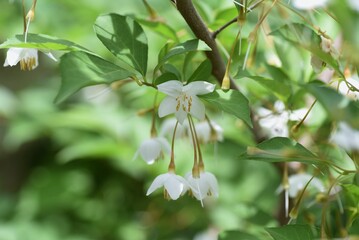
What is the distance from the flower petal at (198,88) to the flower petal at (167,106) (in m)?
0.03

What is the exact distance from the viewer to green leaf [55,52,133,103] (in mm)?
644

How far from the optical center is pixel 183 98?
751 mm

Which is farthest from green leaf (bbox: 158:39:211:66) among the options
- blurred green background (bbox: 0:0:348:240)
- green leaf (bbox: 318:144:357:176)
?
blurred green background (bbox: 0:0:348:240)

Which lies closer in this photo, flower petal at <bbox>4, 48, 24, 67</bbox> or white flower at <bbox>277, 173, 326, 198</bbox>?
flower petal at <bbox>4, 48, 24, 67</bbox>

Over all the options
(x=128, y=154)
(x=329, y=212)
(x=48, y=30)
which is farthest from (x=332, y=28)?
(x=48, y=30)

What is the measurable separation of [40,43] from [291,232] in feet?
1.21

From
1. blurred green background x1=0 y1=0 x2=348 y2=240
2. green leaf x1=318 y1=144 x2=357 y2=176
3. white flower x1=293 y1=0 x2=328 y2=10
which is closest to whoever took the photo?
white flower x1=293 y1=0 x2=328 y2=10

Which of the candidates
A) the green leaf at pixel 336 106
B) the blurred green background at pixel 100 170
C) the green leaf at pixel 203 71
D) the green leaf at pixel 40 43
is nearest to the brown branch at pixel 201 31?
the green leaf at pixel 203 71

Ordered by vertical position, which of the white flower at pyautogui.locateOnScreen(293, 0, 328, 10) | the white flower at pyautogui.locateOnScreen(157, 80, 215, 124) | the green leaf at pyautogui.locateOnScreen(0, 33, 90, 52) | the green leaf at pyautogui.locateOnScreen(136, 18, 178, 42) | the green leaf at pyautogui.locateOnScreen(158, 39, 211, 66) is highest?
the green leaf at pyautogui.locateOnScreen(136, 18, 178, 42)

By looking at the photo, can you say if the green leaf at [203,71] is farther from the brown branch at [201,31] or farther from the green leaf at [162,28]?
the green leaf at [162,28]

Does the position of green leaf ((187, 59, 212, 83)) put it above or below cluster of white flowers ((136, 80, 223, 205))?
above

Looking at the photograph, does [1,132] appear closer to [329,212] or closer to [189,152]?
[189,152]

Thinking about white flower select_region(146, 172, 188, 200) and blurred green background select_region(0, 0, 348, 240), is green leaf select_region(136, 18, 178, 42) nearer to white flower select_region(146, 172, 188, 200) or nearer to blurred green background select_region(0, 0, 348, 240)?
white flower select_region(146, 172, 188, 200)

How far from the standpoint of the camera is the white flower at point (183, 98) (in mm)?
735
